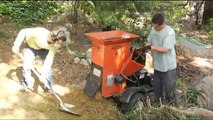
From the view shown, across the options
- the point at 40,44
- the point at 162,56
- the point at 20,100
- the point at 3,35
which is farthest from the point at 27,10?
the point at 162,56

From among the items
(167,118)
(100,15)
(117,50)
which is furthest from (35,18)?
(167,118)

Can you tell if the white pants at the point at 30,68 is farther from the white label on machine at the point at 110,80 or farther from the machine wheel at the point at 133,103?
the machine wheel at the point at 133,103

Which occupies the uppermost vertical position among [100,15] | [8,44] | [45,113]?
[100,15]

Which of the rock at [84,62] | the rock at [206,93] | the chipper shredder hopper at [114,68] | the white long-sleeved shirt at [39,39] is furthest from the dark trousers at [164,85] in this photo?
the rock at [84,62]

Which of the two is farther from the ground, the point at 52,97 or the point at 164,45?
the point at 164,45

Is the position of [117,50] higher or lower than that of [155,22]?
lower

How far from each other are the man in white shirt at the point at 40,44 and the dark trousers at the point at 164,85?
5.46 ft

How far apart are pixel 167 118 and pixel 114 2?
19.0 feet

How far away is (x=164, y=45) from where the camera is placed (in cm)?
566

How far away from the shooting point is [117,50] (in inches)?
238

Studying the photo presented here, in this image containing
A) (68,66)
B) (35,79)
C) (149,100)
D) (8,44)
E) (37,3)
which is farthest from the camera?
(37,3)

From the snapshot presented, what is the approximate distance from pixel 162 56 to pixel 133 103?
907 mm

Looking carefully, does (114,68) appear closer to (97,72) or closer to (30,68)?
(97,72)

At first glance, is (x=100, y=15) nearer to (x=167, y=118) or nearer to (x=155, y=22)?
(x=155, y=22)
